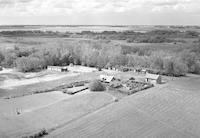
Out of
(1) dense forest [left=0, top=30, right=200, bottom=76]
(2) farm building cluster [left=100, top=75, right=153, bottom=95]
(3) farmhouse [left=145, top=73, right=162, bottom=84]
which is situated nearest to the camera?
(2) farm building cluster [left=100, top=75, right=153, bottom=95]

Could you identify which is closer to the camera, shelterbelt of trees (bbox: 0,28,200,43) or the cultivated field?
the cultivated field

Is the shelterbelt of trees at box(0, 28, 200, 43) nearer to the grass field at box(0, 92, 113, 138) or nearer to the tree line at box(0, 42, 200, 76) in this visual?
the tree line at box(0, 42, 200, 76)

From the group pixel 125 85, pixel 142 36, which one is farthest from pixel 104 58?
pixel 142 36

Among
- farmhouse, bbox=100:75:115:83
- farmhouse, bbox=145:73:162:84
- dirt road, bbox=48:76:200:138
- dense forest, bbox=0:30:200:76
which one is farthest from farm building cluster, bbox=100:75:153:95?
dense forest, bbox=0:30:200:76

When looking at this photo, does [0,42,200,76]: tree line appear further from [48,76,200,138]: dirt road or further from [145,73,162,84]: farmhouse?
[48,76,200,138]: dirt road

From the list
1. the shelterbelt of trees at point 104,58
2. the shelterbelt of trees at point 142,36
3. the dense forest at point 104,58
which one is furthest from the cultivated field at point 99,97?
the shelterbelt of trees at point 142,36

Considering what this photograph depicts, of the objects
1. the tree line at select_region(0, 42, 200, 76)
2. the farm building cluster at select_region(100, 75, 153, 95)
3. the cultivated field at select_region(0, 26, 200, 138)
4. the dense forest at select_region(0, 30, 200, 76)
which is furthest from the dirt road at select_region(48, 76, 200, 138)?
the tree line at select_region(0, 42, 200, 76)

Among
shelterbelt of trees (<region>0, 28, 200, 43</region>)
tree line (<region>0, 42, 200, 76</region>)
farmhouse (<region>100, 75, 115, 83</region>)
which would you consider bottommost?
farmhouse (<region>100, 75, 115, 83</region>)

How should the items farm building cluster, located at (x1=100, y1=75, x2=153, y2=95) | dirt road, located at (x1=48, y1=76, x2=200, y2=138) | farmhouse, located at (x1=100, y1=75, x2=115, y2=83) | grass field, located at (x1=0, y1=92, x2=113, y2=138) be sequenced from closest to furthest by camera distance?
dirt road, located at (x1=48, y1=76, x2=200, y2=138) < grass field, located at (x1=0, y1=92, x2=113, y2=138) < farm building cluster, located at (x1=100, y1=75, x2=153, y2=95) < farmhouse, located at (x1=100, y1=75, x2=115, y2=83)

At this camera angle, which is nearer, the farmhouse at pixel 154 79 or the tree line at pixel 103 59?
the farmhouse at pixel 154 79

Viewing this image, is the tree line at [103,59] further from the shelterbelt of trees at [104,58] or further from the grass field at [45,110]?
the grass field at [45,110]

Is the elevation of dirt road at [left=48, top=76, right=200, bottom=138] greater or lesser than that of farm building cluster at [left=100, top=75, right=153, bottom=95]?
lesser
